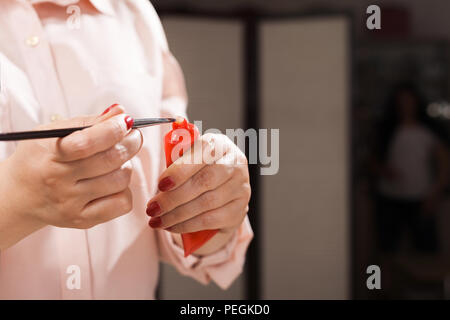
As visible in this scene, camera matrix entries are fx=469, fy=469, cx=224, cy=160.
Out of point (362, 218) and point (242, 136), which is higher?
point (242, 136)

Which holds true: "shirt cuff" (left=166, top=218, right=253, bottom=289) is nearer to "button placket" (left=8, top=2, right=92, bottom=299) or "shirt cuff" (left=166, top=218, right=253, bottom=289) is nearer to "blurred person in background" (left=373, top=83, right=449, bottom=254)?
"button placket" (left=8, top=2, right=92, bottom=299)

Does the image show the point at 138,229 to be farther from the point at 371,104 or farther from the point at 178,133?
the point at 371,104

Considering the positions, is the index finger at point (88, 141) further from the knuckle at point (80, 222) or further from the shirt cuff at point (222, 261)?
the shirt cuff at point (222, 261)

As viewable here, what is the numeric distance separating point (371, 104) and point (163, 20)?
66cm

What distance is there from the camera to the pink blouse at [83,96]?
40 centimetres

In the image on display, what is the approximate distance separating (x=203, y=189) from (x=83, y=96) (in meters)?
0.14

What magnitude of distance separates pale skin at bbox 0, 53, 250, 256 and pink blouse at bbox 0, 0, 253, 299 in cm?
6

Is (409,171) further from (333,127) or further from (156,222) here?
(156,222)

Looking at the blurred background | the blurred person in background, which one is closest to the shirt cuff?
the blurred background

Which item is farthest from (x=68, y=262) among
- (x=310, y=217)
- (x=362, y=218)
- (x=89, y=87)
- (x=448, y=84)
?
(x=448, y=84)

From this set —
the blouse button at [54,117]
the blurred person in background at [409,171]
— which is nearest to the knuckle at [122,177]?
the blouse button at [54,117]

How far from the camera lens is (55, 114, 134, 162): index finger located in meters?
0.30

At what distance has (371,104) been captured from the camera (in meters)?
1.04

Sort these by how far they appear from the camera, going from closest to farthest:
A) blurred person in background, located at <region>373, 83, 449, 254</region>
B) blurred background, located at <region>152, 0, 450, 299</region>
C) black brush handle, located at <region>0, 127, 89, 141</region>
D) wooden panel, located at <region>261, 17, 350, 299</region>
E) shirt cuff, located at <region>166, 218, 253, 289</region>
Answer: black brush handle, located at <region>0, 127, 89, 141</region> < shirt cuff, located at <region>166, 218, 253, 289</region> < blurred background, located at <region>152, 0, 450, 299</region> < wooden panel, located at <region>261, 17, 350, 299</region> < blurred person in background, located at <region>373, 83, 449, 254</region>
